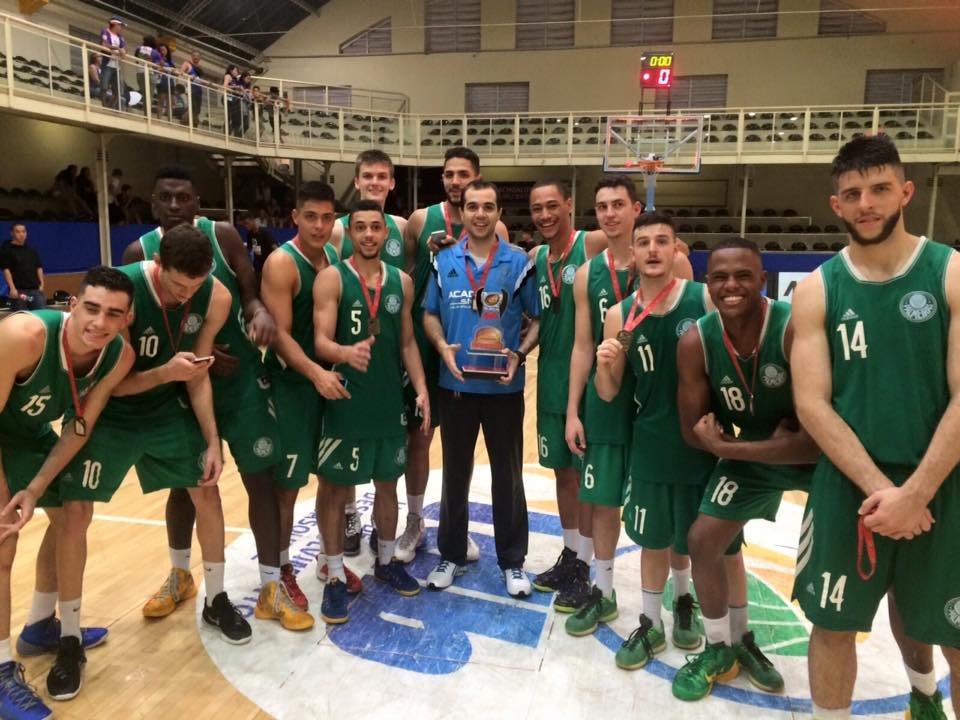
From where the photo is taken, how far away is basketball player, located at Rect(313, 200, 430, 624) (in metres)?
3.48

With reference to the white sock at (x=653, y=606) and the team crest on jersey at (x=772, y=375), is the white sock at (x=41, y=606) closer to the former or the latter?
the white sock at (x=653, y=606)

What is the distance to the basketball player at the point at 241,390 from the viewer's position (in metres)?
3.37

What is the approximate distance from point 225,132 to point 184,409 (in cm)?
Result: 1416

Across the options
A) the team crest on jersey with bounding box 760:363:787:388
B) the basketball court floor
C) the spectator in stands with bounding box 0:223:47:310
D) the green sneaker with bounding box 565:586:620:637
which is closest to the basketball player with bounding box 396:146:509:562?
the basketball court floor

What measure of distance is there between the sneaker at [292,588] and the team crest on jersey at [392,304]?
54.6 inches

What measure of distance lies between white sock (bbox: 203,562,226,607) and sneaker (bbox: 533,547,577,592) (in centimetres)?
159

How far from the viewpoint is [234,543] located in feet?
14.8

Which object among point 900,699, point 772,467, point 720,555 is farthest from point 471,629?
point 900,699

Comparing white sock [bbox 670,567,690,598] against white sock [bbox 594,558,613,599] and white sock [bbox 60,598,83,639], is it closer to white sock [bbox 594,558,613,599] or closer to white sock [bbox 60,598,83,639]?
white sock [bbox 594,558,613,599]

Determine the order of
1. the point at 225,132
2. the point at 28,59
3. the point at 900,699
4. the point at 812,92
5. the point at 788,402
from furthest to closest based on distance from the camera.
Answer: the point at 812,92 < the point at 225,132 < the point at 28,59 < the point at 900,699 < the point at 788,402

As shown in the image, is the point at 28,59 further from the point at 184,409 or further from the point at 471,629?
the point at 471,629

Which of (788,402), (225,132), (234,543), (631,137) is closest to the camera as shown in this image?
(788,402)

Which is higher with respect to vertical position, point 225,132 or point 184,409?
point 225,132

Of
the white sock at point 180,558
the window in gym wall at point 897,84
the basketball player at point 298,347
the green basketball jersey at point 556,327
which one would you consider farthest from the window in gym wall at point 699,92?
the white sock at point 180,558
